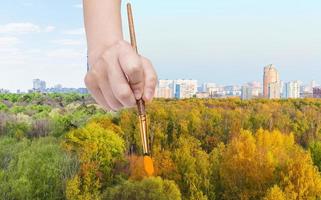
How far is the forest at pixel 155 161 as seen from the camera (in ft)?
67.8

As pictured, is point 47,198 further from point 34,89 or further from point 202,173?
point 34,89

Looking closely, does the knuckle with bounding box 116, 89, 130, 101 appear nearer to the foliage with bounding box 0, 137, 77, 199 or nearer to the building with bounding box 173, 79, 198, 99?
the foliage with bounding box 0, 137, 77, 199

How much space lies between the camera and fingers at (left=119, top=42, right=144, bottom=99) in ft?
1.38

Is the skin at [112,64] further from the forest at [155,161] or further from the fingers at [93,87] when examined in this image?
the forest at [155,161]

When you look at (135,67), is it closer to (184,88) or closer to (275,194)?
(275,194)

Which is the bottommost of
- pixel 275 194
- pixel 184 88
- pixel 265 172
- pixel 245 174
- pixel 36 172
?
pixel 275 194

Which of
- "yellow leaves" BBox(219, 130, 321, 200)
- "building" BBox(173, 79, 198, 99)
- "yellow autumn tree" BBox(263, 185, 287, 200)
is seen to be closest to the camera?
"yellow autumn tree" BBox(263, 185, 287, 200)

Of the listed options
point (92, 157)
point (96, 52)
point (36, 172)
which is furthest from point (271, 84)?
point (96, 52)

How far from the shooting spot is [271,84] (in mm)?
45438

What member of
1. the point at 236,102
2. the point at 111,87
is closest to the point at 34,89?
the point at 236,102

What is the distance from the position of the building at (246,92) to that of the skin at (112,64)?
4489cm

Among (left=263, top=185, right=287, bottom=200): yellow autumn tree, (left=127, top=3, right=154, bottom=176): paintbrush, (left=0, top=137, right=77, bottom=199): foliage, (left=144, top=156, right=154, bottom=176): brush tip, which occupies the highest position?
(left=127, top=3, right=154, bottom=176): paintbrush

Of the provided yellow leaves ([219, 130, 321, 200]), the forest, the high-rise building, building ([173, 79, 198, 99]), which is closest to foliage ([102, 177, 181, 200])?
the forest

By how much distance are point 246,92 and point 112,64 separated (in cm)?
4620
